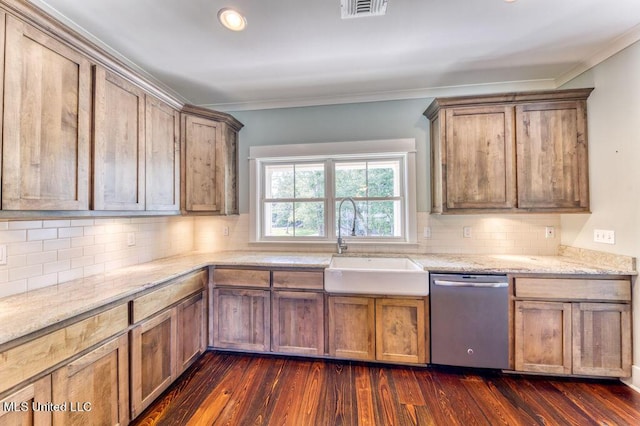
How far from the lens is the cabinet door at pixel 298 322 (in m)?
2.38

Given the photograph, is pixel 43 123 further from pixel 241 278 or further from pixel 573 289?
pixel 573 289

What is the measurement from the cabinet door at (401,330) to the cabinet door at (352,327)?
0.07 m

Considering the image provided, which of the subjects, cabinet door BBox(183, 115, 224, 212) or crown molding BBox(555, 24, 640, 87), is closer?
crown molding BBox(555, 24, 640, 87)

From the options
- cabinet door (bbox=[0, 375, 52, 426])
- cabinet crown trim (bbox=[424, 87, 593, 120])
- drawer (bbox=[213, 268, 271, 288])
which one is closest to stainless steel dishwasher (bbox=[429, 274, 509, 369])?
drawer (bbox=[213, 268, 271, 288])

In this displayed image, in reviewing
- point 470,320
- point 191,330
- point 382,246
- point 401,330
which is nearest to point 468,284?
point 470,320

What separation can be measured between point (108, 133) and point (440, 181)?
9.01 feet

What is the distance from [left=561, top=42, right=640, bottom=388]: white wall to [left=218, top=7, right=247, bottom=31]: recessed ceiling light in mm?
2883

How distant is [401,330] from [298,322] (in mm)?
905

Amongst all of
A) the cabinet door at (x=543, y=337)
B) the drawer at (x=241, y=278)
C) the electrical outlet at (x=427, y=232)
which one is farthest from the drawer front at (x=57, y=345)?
the cabinet door at (x=543, y=337)

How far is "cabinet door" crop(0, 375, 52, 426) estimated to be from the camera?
1.07m

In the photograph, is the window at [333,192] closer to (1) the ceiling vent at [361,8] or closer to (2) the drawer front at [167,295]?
(2) the drawer front at [167,295]

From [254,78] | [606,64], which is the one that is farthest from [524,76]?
[254,78]

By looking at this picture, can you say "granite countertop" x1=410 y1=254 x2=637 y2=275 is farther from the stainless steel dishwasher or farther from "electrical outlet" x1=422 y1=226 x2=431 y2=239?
"electrical outlet" x1=422 y1=226 x2=431 y2=239

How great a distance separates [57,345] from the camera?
1.25 m
